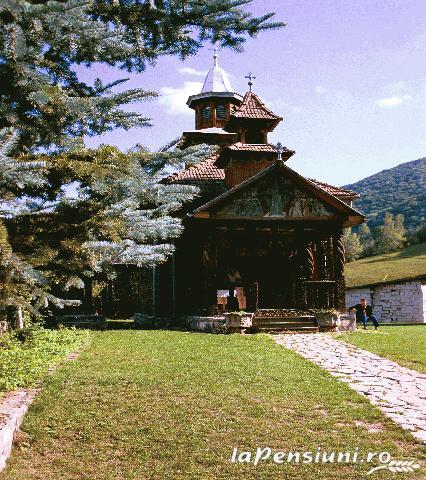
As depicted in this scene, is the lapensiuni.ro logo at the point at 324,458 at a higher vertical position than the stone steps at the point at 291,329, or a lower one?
lower

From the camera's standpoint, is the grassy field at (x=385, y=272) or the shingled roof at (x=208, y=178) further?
the grassy field at (x=385, y=272)

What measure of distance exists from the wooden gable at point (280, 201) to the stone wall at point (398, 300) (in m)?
10.5

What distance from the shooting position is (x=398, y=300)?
89.0ft

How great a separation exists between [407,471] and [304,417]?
1.66 metres

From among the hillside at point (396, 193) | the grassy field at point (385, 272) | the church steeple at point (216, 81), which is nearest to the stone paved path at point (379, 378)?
the grassy field at point (385, 272)

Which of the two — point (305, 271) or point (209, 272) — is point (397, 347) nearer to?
point (209, 272)

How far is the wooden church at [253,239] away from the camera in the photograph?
17547mm

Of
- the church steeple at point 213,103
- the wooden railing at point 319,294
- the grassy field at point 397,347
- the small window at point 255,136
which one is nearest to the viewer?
the grassy field at point 397,347

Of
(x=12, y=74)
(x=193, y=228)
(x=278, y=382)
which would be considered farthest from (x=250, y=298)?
(x=12, y=74)

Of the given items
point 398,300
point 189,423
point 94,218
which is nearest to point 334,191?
point 398,300

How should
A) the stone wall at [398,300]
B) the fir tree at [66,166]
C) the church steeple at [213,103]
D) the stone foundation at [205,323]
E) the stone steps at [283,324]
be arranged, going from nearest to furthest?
the fir tree at [66,166], the stone foundation at [205,323], the stone steps at [283,324], the stone wall at [398,300], the church steeple at [213,103]

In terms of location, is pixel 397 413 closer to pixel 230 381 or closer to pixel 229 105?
pixel 230 381

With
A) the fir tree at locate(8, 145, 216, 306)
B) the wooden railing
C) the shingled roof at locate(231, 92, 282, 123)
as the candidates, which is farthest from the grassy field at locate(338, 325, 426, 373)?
the shingled roof at locate(231, 92, 282, 123)

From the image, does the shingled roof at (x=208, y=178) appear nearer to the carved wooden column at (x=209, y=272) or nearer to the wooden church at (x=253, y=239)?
the wooden church at (x=253, y=239)
